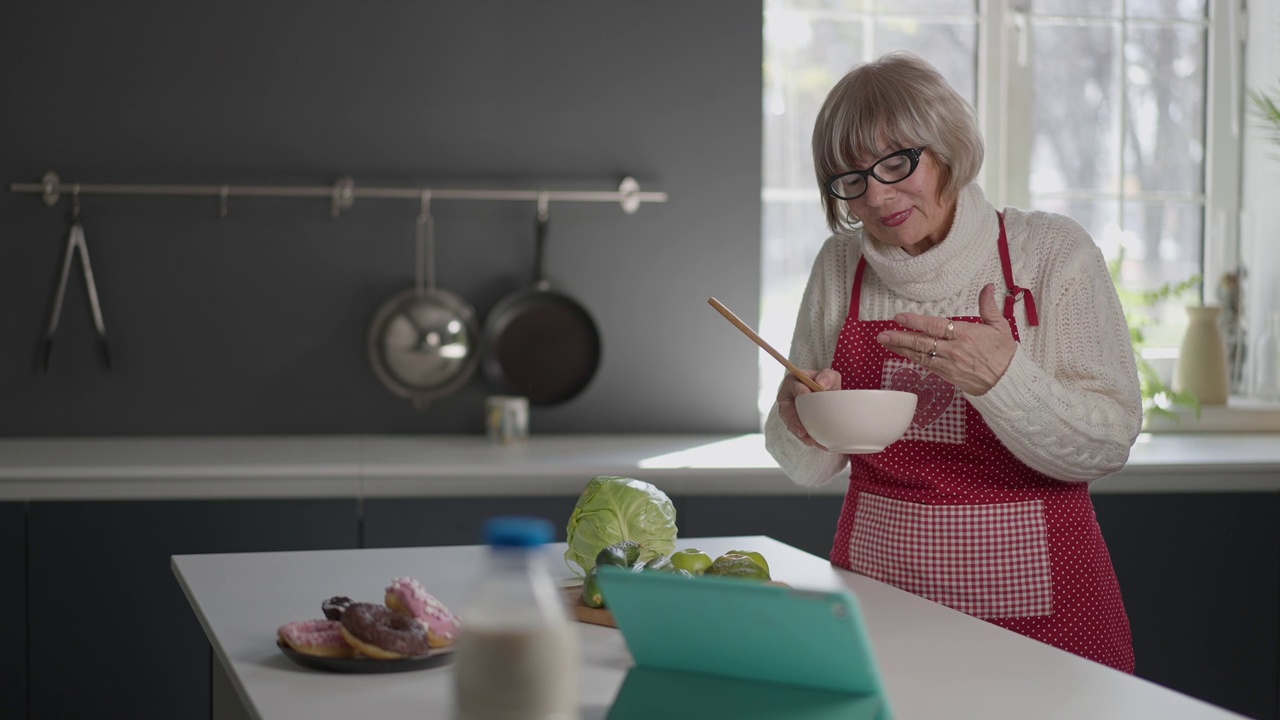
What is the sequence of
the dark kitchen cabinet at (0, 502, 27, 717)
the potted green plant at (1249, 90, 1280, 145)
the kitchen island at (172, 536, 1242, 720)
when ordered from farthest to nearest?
the potted green plant at (1249, 90, 1280, 145)
the dark kitchen cabinet at (0, 502, 27, 717)
the kitchen island at (172, 536, 1242, 720)

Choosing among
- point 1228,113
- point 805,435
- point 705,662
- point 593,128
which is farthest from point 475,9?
point 705,662

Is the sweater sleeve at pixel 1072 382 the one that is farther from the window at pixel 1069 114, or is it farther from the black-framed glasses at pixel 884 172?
the window at pixel 1069 114

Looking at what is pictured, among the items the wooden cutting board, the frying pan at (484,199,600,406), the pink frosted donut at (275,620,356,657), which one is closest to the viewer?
the pink frosted donut at (275,620,356,657)

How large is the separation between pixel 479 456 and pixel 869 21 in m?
1.65

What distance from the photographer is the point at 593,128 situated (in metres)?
3.30

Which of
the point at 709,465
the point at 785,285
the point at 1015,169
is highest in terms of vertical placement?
the point at 1015,169

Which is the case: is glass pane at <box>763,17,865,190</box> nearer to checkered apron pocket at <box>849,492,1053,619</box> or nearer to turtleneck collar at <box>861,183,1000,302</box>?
turtleneck collar at <box>861,183,1000,302</box>

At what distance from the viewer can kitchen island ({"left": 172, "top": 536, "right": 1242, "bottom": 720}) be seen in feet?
3.75

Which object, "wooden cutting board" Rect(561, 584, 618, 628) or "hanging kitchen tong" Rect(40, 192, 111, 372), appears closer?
"wooden cutting board" Rect(561, 584, 618, 628)

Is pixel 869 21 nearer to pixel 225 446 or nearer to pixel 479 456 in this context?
pixel 479 456

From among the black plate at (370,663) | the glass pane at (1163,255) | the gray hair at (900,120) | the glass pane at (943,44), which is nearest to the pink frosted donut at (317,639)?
the black plate at (370,663)

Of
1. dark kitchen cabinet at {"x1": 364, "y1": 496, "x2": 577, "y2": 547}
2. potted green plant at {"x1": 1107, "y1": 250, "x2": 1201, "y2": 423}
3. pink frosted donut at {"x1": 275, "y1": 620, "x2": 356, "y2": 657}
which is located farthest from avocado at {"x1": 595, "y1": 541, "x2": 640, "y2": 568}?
potted green plant at {"x1": 1107, "y1": 250, "x2": 1201, "y2": 423}

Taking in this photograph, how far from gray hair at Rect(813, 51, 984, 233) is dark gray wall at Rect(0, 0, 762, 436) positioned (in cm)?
148

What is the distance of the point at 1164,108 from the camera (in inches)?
143
